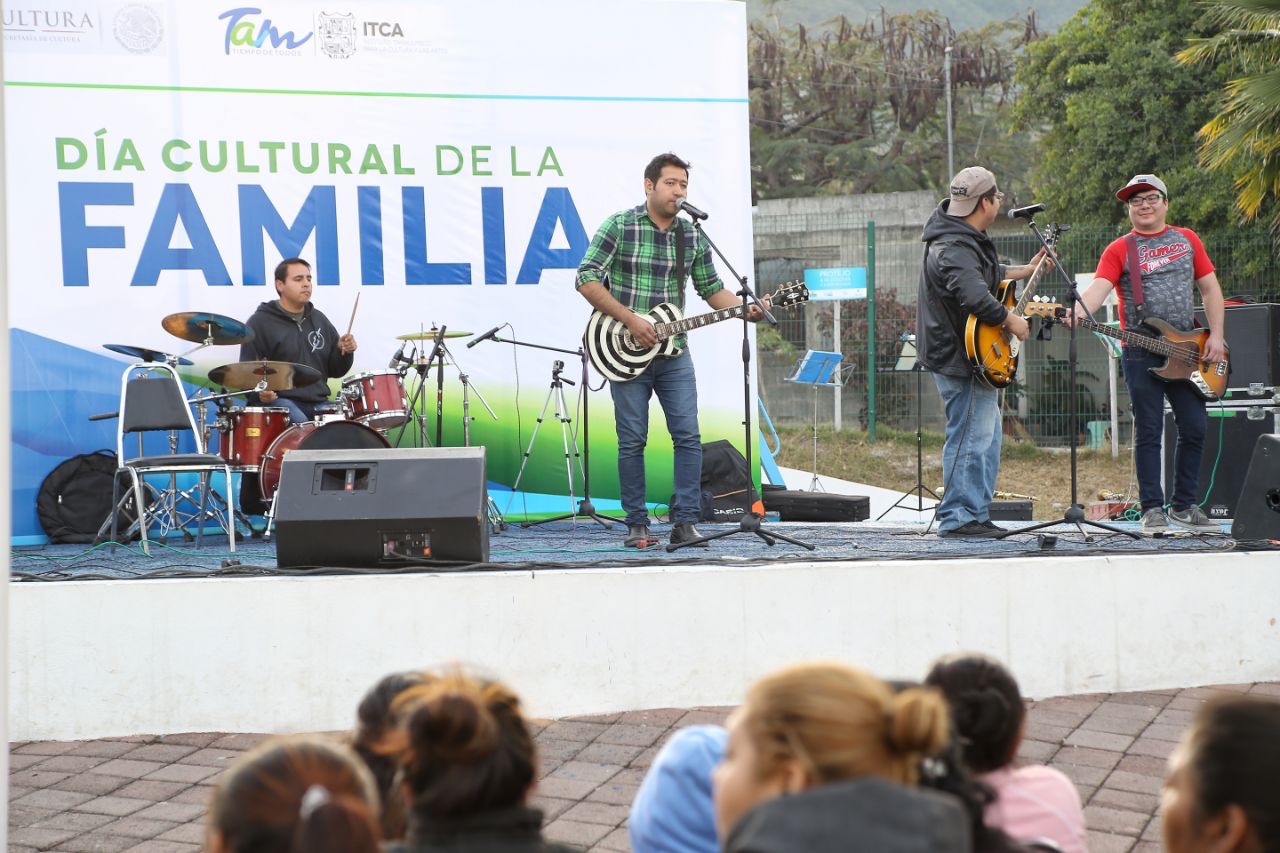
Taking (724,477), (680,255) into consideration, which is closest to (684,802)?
(680,255)

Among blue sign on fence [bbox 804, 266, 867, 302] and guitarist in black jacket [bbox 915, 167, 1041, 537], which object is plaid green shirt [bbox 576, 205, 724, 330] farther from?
blue sign on fence [bbox 804, 266, 867, 302]

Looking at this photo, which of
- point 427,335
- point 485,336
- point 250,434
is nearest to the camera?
point 250,434

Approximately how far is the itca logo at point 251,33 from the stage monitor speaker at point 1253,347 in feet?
20.8

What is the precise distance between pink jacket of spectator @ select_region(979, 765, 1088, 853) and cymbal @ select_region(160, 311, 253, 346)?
19.7ft

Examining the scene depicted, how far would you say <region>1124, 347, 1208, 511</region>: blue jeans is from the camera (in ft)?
22.4

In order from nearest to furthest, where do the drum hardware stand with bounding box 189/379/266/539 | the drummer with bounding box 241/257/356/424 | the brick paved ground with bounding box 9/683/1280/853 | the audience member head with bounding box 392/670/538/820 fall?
1. the audience member head with bounding box 392/670/538/820
2. the brick paved ground with bounding box 9/683/1280/853
3. the drum hardware stand with bounding box 189/379/266/539
4. the drummer with bounding box 241/257/356/424

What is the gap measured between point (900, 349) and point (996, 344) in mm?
7619

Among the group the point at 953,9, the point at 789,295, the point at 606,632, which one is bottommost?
the point at 606,632

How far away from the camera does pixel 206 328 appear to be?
24.6ft

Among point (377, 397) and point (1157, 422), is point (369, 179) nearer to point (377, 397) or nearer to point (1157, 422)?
point (377, 397)

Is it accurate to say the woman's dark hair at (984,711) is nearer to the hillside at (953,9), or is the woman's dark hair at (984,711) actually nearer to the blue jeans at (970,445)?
the blue jeans at (970,445)

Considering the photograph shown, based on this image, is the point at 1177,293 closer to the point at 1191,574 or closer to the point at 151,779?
the point at 1191,574

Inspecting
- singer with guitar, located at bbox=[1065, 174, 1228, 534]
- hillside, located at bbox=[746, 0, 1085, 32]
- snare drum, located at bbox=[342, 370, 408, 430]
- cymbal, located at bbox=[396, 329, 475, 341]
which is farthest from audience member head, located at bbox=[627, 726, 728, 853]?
hillside, located at bbox=[746, 0, 1085, 32]

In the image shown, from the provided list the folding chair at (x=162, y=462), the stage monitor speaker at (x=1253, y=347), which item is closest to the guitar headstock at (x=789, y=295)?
the folding chair at (x=162, y=462)
